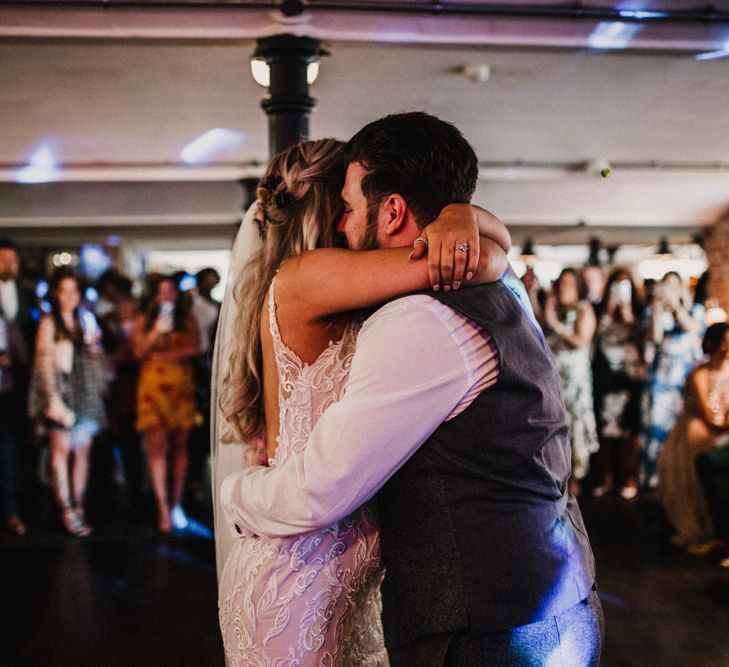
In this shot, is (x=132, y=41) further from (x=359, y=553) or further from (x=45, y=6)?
(x=359, y=553)

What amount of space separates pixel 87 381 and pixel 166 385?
54 cm

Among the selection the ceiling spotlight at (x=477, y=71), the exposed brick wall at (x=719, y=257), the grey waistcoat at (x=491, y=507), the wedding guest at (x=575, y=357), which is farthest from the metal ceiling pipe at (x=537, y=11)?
the exposed brick wall at (x=719, y=257)

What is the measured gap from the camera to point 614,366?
550cm

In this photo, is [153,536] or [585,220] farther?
[585,220]

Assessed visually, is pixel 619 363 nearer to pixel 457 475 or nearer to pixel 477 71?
pixel 477 71

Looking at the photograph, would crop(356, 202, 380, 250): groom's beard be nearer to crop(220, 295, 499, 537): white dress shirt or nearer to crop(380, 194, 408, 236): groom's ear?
crop(380, 194, 408, 236): groom's ear

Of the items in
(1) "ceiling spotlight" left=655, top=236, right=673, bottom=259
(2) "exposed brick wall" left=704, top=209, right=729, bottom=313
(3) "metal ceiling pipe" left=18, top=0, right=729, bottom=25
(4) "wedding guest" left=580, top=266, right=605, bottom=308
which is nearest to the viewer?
(3) "metal ceiling pipe" left=18, top=0, right=729, bottom=25

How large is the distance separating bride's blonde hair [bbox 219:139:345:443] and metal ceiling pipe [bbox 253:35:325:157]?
2.18 m

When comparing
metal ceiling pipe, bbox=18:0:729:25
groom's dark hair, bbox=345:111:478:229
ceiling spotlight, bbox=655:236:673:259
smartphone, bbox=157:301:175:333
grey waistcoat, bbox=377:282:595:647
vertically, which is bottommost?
grey waistcoat, bbox=377:282:595:647

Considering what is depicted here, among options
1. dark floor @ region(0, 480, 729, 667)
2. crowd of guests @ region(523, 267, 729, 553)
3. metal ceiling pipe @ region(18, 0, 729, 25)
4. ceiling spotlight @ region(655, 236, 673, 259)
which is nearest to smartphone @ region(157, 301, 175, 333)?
dark floor @ region(0, 480, 729, 667)

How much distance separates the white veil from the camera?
1.77m

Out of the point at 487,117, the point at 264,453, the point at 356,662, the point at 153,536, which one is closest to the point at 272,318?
the point at 264,453

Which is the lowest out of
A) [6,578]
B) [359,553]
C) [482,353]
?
[6,578]

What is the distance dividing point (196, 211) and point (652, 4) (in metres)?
7.70
